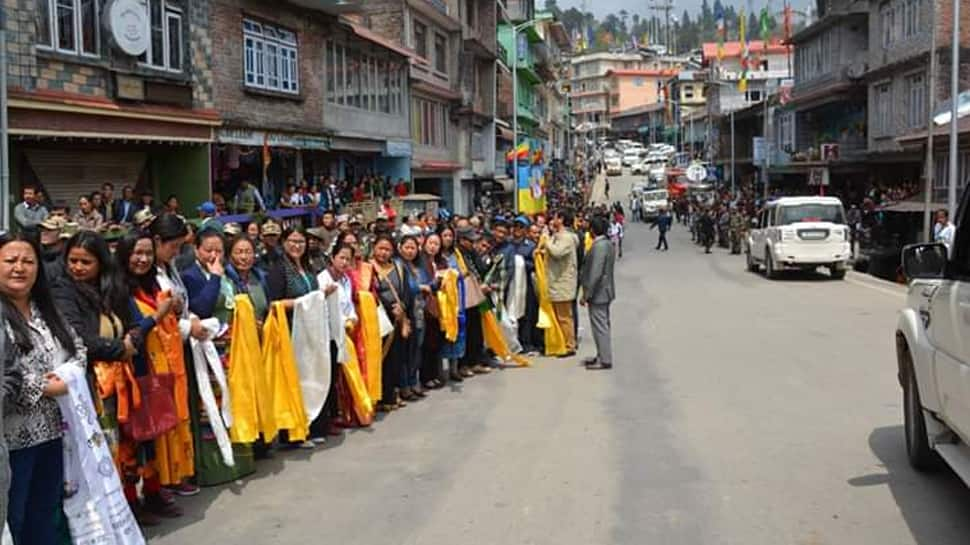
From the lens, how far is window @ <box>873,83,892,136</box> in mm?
39406

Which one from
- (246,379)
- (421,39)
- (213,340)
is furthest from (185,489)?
(421,39)

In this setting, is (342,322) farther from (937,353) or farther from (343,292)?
(937,353)

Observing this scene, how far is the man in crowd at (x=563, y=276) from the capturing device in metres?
13.0

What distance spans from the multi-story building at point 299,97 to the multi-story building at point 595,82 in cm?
12359

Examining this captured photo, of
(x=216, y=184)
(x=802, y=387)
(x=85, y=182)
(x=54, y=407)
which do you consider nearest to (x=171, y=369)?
(x=54, y=407)

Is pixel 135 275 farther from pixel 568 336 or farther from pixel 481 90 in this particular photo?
pixel 481 90

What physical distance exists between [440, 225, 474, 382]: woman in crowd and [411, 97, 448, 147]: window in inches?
1016

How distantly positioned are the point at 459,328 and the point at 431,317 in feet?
2.09

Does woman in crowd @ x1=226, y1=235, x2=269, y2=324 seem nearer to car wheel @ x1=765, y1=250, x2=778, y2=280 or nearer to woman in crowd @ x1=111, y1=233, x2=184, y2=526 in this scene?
woman in crowd @ x1=111, y1=233, x2=184, y2=526

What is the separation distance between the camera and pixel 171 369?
657 cm

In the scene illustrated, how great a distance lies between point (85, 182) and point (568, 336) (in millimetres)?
9162

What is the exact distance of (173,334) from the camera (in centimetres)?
662

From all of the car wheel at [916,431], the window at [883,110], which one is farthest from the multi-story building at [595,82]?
the car wheel at [916,431]

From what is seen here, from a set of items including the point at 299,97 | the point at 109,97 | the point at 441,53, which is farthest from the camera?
the point at 441,53
